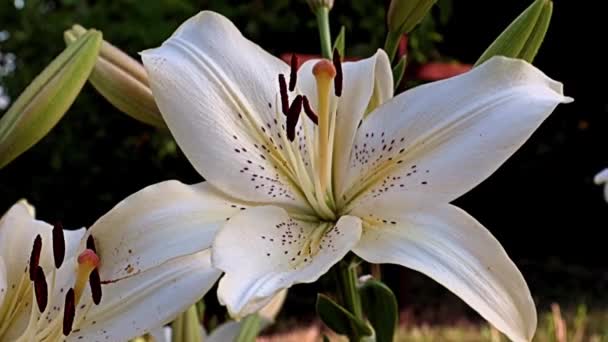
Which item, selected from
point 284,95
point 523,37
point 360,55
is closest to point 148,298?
Result: point 284,95

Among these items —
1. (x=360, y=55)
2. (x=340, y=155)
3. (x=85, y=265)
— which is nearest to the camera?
(x=85, y=265)

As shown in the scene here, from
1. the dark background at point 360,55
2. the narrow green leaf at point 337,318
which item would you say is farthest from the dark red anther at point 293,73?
the dark background at point 360,55

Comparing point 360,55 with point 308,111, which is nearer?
point 308,111

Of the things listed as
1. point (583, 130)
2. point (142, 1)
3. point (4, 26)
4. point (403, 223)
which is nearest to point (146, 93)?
point (403, 223)

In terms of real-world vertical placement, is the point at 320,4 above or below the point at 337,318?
above

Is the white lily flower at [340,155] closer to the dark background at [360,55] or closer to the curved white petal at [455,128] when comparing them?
the curved white petal at [455,128]

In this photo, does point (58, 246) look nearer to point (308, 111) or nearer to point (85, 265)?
point (85, 265)
